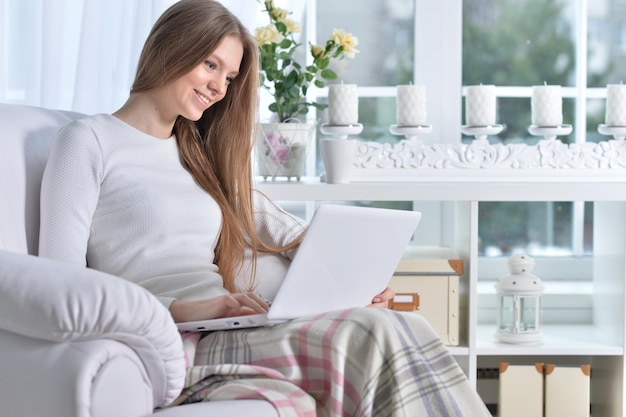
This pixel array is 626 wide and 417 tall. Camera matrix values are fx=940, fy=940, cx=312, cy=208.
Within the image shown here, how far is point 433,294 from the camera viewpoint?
2373 millimetres

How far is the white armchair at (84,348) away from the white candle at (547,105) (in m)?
1.47

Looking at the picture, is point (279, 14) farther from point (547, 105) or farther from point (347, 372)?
point (347, 372)

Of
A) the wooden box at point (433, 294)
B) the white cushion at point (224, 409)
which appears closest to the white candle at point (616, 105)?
the wooden box at point (433, 294)

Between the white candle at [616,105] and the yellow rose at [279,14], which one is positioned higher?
the yellow rose at [279,14]

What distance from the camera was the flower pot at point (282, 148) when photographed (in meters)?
2.40

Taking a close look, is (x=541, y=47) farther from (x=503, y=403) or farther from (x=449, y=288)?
(x=503, y=403)

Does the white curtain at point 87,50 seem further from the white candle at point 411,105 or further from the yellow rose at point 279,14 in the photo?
the white candle at point 411,105

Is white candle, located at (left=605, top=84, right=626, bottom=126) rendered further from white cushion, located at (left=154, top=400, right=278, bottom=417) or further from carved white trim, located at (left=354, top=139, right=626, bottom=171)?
white cushion, located at (left=154, top=400, right=278, bottom=417)

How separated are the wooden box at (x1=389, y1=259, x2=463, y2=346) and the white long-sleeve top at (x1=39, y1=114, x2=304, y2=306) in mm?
645

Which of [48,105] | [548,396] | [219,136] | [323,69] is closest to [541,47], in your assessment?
[323,69]

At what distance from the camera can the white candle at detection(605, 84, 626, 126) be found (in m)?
2.49

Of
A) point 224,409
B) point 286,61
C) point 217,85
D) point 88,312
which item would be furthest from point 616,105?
point 88,312

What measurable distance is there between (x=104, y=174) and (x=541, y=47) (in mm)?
1540

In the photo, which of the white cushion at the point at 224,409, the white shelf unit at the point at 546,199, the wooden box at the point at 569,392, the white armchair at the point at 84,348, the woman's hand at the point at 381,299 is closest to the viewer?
the white armchair at the point at 84,348
